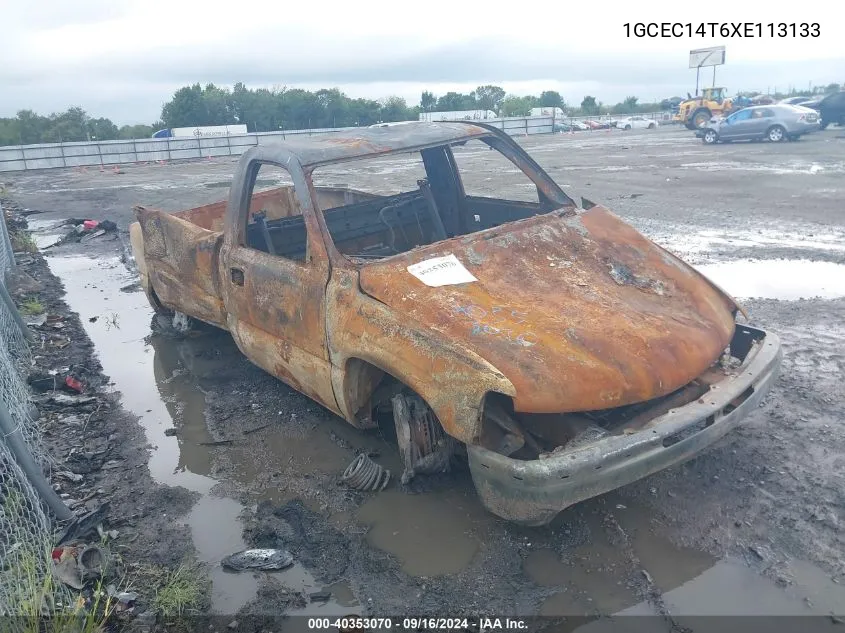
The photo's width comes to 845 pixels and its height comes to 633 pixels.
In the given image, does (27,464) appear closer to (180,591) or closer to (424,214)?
(180,591)

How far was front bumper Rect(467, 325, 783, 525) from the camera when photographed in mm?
2627

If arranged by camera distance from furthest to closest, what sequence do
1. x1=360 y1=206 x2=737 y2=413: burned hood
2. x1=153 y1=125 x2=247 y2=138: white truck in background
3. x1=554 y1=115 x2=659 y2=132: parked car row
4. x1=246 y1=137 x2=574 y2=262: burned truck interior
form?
1. x1=554 y1=115 x2=659 y2=132: parked car row
2. x1=153 y1=125 x2=247 y2=138: white truck in background
3. x1=246 y1=137 x2=574 y2=262: burned truck interior
4. x1=360 y1=206 x2=737 y2=413: burned hood

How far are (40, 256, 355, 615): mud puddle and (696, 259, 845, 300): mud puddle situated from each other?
16.4 feet

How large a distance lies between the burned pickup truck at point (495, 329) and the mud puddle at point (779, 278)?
2828mm

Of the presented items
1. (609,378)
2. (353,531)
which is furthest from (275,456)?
(609,378)

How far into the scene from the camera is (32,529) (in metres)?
3.12

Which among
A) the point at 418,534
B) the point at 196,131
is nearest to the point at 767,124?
the point at 418,534

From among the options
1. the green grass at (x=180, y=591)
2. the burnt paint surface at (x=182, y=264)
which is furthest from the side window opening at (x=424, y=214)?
the green grass at (x=180, y=591)

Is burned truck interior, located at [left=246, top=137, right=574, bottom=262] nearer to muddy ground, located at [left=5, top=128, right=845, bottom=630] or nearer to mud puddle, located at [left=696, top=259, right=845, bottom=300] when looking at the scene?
muddy ground, located at [left=5, top=128, right=845, bottom=630]

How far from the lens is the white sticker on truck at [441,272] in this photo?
11.2 feet

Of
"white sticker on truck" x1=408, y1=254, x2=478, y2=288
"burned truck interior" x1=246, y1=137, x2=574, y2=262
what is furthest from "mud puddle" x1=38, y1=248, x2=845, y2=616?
"burned truck interior" x1=246, y1=137, x2=574, y2=262

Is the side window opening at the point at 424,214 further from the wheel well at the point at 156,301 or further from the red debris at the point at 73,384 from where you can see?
the red debris at the point at 73,384

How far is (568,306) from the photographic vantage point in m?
3.29

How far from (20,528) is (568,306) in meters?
2.79
